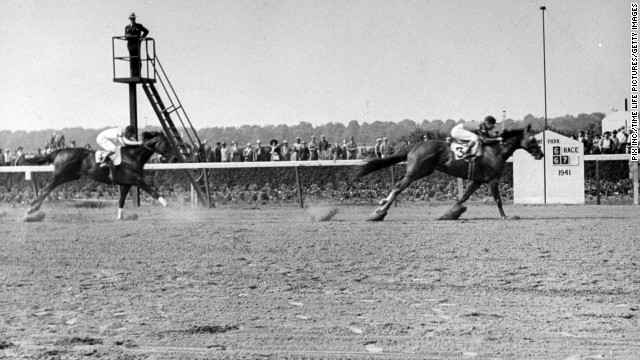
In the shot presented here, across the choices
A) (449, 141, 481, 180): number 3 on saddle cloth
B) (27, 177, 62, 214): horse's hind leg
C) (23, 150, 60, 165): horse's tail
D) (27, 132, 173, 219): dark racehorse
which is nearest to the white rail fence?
(23, 150, 60, 165): horse's tail

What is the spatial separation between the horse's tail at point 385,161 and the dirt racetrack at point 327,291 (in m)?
1.81

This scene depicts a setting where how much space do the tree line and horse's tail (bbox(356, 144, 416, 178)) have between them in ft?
24.6

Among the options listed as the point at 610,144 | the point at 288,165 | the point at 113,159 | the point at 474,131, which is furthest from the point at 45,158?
the point at 610,144

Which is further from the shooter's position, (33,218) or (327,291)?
(33,218)

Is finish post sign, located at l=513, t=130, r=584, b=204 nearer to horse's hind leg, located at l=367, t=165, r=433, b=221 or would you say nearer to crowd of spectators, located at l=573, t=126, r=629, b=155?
crowd of spectators, located at l=573, t=126, r=629, b=155

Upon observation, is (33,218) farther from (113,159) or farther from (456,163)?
(456,163)

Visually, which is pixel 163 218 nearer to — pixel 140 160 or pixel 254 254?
pixel 140 160

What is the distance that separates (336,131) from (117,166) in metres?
15.5

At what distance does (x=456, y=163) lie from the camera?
14.2 meters

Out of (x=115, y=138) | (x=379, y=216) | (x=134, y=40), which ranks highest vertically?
(x=134, y=40)

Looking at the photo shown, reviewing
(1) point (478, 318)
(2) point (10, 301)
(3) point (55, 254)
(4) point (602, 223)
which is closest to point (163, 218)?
(3) point (55, 254)

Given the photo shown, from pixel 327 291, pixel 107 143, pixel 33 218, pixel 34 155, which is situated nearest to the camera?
pixel 327 291

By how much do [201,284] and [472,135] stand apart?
7707 mm

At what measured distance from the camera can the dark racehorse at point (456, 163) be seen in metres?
14.0
